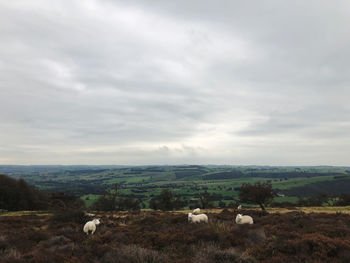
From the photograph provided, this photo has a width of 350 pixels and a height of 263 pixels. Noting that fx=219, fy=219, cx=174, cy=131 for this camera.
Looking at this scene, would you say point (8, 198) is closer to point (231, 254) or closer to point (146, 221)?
point (146, 221)

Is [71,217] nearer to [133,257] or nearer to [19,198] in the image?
[133,257]

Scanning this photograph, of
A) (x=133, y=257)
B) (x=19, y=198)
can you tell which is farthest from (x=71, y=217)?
(x=19, y=198)

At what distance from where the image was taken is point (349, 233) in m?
11.3

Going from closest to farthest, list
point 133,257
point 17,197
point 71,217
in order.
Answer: point 133,257, point 71,217, point 17,197

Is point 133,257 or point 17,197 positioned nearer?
point 133,257

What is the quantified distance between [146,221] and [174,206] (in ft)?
137

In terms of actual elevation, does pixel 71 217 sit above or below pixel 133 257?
below

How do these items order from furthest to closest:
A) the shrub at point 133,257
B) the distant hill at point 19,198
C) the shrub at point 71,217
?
the distant hill at point 19,198
the shrub at point 71,217
the shrub at point 133,257

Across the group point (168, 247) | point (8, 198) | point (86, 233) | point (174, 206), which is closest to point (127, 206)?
point (174, 206)

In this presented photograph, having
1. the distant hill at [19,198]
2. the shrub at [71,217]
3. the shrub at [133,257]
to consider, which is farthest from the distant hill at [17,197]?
the shrub at [133,257]

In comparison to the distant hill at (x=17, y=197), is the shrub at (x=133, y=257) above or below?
above

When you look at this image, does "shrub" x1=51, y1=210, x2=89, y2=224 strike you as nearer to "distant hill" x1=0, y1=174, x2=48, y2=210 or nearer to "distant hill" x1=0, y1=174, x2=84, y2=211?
"distant hill" x1=0, y1=174, x2=84, y2=211

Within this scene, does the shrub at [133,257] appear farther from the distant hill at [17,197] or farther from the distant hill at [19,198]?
the distant hill at [17,197]

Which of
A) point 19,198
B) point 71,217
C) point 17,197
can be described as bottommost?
point 19,198
